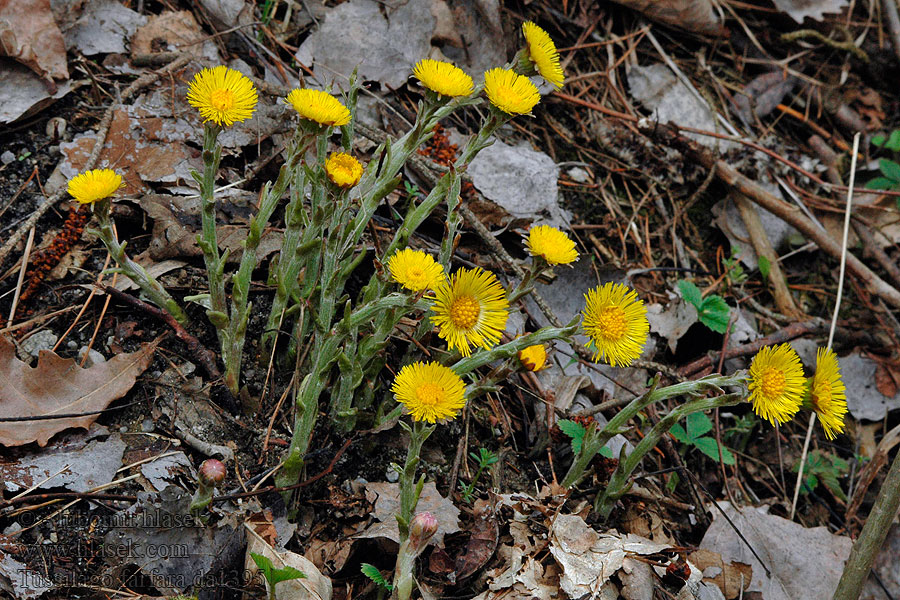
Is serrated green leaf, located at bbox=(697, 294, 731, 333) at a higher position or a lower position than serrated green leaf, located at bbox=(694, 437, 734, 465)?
higher

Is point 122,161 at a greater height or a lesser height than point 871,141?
greater

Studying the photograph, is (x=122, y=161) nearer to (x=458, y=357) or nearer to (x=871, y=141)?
(x=458, y=357)

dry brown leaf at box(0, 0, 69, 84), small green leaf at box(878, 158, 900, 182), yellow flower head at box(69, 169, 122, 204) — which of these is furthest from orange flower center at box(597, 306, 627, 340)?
small green leaf at box(878, 158, 900, 182)

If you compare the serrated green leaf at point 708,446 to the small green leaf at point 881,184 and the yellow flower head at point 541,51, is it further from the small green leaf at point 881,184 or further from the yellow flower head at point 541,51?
the small green leaf at point 881,184

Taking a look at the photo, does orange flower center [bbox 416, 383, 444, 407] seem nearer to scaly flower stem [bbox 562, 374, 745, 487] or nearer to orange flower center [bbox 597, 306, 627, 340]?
orange flower center [bbox 597, 306, 627, 340]

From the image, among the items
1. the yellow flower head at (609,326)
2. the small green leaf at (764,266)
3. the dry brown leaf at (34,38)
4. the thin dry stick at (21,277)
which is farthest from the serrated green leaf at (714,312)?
the dry brown leaf at (34,38)

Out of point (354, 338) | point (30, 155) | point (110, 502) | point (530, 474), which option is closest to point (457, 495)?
point (530, 474)

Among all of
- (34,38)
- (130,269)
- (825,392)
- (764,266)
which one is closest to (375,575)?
(130,269)
